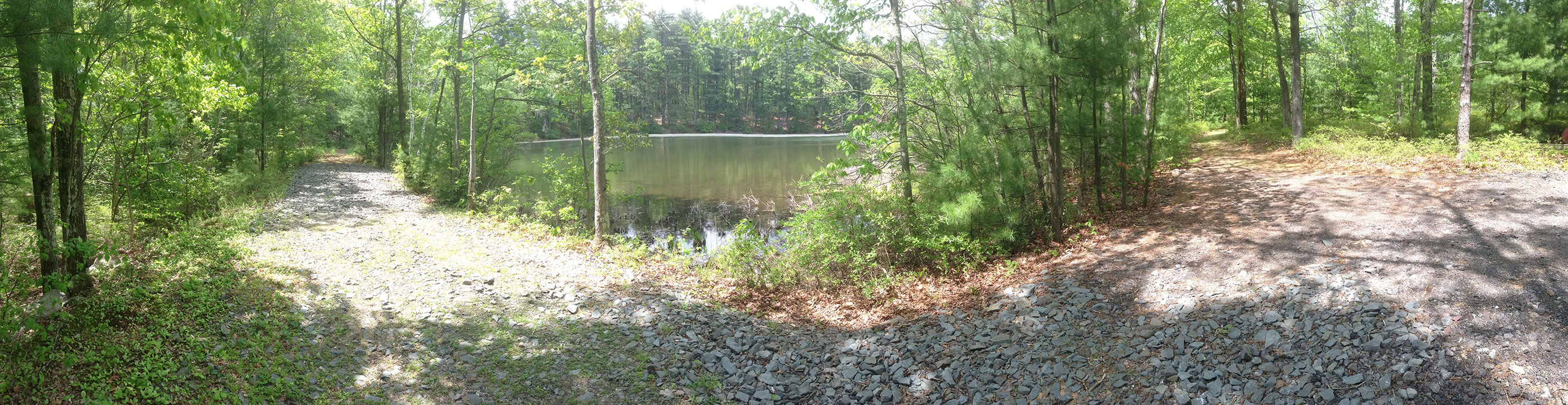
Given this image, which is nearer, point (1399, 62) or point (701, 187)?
point (1399, 62)

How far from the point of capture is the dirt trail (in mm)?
4395

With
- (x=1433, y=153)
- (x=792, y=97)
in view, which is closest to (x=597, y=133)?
(x=792, y=97)

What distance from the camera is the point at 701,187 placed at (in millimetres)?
24625

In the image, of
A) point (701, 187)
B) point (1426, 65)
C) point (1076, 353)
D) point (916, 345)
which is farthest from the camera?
point (701, 187)

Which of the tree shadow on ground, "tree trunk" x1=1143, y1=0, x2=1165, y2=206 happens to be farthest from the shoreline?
the tree shadow on ground

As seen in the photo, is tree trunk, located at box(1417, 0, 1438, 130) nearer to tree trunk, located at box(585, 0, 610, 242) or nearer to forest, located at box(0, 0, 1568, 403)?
forest, located at box(0, 0, 1568, 403)

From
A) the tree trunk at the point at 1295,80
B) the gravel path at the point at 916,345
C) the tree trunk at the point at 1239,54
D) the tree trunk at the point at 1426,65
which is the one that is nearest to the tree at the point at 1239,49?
the tree trunk at the point at 1239,54

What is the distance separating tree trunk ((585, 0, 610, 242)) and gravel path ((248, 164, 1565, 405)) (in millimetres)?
3440

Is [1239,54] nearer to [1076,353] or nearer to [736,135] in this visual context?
[1076,353]

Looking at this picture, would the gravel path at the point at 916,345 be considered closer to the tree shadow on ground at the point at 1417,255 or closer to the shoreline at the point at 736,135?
the tree shadow on ground at the point at 1417,255

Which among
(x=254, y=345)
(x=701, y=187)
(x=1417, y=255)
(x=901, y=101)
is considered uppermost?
(x=901, y=101)

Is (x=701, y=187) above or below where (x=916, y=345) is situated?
above

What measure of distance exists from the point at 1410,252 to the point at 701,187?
67.2 feet

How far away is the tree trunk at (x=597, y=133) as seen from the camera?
1091 centimetres
